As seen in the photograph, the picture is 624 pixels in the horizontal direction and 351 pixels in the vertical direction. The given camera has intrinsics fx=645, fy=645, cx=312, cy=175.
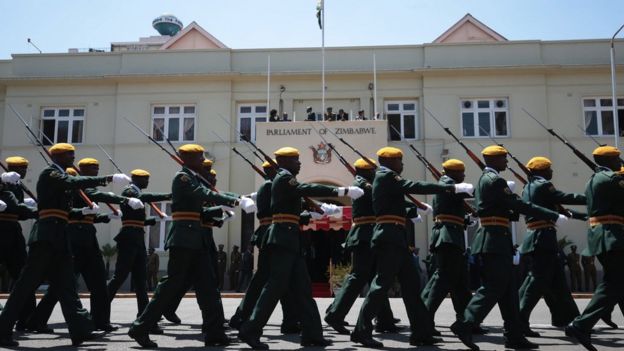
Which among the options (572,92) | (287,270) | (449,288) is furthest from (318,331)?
(572,92)

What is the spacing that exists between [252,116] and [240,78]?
56.9 inches

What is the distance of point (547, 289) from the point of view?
7.92 meters

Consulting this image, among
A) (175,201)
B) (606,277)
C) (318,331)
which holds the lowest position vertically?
(318,331)

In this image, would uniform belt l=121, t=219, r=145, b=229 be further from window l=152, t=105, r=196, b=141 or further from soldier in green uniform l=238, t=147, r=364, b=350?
window l=152, t=105, r=196, b=141

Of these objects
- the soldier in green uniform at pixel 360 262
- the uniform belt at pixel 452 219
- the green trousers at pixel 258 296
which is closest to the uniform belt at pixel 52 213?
the green trousers at pixel 258 296

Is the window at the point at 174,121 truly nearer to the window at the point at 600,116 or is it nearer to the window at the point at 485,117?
the window at the point at 485,117

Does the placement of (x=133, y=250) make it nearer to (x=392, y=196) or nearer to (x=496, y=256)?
(x=392, y=196)

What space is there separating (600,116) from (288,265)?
19.2 m

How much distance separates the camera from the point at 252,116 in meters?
23.7

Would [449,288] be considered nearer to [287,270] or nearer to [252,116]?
[287,270]

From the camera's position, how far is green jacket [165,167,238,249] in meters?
6.71

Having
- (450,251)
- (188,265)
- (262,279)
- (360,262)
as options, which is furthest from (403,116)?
(188,265)

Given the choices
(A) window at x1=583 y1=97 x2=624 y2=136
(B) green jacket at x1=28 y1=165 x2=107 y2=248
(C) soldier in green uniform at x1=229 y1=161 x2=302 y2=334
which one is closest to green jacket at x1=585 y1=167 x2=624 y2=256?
(C) soldier in green uniform at x1=229 y1=161 x2=302 y2=334

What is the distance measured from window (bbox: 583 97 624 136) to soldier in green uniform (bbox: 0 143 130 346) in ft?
63.9
